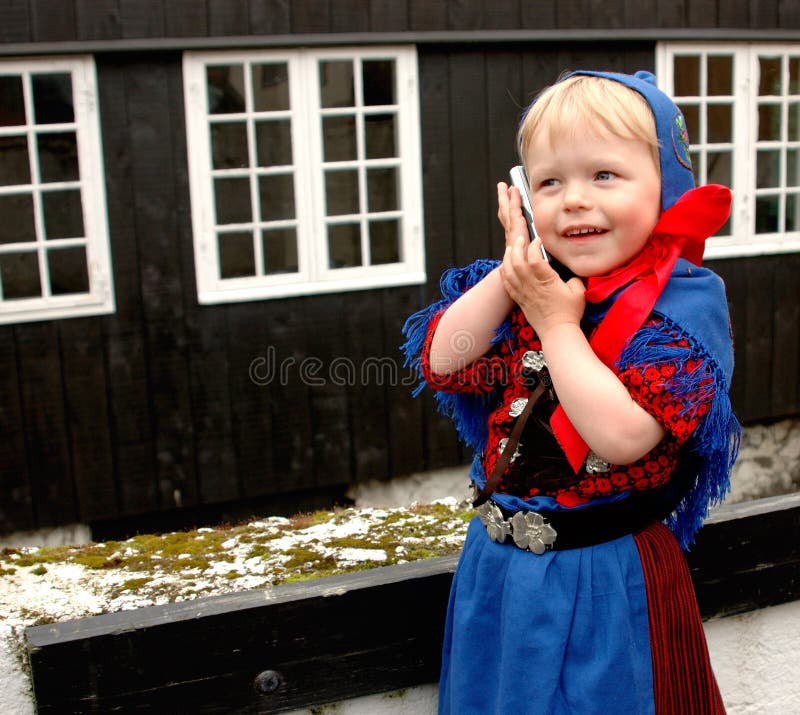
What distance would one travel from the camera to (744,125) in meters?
5.66

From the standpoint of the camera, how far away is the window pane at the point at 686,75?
5.57 metres

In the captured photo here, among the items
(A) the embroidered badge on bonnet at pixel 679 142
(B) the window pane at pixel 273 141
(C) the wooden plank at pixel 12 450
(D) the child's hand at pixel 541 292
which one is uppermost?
(B) the window pane at pixel 273 141

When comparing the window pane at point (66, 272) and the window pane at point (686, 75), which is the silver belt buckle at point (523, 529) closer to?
the window pane at point (66, 272)

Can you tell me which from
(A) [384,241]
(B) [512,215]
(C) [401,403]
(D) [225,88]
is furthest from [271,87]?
(B) [512,215]

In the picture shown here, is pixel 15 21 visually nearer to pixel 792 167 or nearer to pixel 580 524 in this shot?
pixel 580 524

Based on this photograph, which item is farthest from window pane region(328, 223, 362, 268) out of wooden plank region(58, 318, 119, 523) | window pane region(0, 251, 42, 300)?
window pane region(0, 251, 42, 300)

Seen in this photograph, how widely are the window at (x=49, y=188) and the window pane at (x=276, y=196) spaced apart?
939 millimetres

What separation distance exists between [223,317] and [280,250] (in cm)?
66

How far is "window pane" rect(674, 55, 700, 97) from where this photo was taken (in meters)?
5.57

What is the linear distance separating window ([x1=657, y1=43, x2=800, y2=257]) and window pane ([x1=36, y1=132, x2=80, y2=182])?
11.5 ft

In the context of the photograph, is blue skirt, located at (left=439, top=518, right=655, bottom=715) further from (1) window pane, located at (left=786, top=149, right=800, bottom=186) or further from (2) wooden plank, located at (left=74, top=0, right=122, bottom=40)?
(1) window pane, located at (left=786, top=149, right=800, bottom=186)

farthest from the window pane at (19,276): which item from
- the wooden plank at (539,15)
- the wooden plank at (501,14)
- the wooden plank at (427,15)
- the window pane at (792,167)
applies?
the window pane at (792,167)

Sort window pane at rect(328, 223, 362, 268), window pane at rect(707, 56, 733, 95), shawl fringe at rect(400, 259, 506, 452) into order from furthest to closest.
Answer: window pane at rect(707, 56, 733, 95) < window pane at rect(328, 223, 362, 268) < shawl fringe at rect(400, 259, 506, 452)

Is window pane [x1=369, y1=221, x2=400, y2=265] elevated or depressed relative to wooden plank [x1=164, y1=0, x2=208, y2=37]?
depressed
